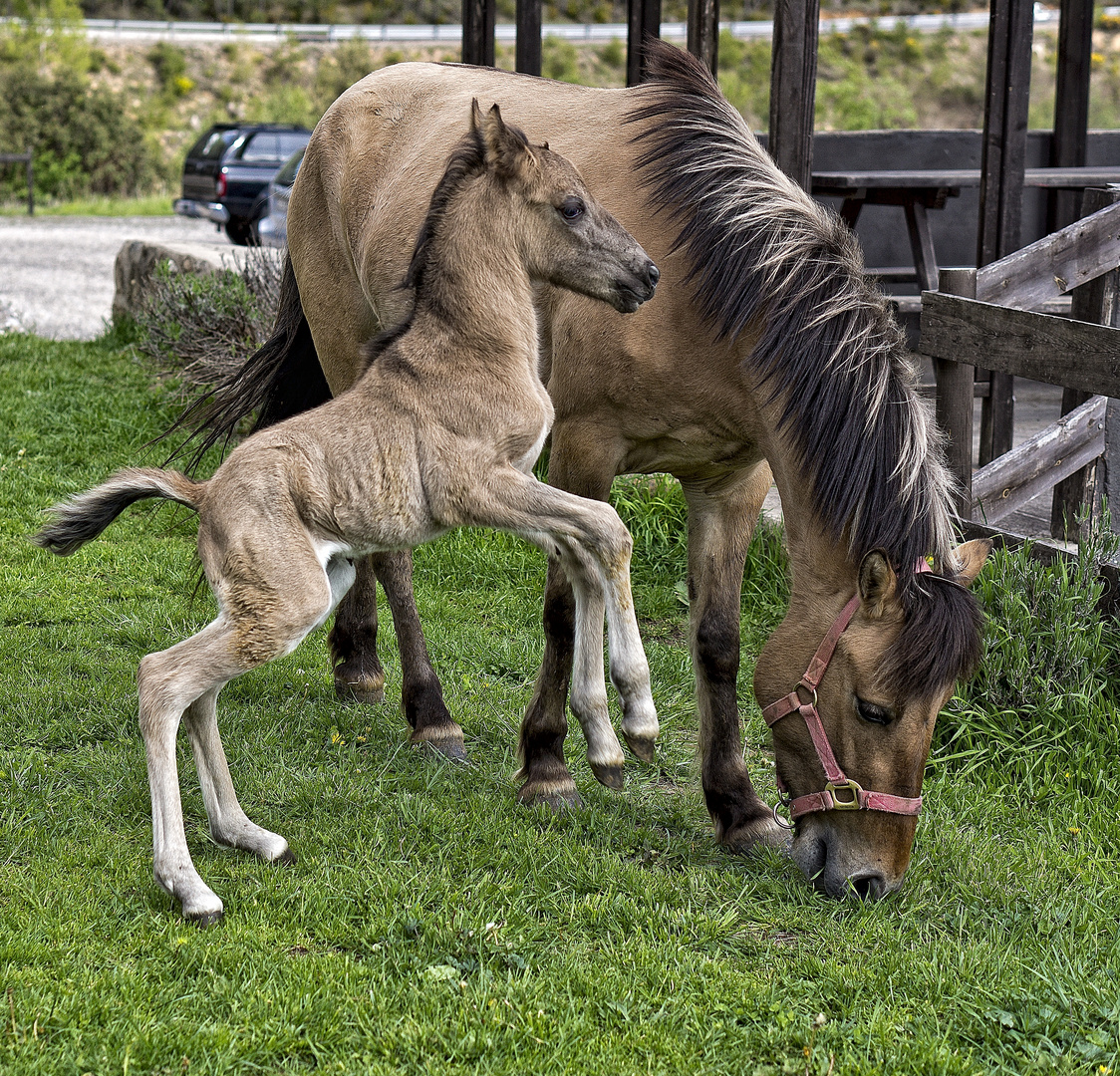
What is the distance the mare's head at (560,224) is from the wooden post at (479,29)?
6157 millimetres

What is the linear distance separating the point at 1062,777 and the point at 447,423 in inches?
104

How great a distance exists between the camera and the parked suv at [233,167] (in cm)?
2386

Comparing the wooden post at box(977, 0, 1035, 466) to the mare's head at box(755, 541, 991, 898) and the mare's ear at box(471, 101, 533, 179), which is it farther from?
the mare's ear at box(471, 101, 533, 179)

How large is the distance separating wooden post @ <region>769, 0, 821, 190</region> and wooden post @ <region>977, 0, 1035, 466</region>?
5.29 feet

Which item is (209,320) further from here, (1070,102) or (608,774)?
(1070,102)

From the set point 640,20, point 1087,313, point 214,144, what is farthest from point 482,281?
point 214,144

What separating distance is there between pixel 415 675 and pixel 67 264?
16168 millimetres

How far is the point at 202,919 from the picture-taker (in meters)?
3.14

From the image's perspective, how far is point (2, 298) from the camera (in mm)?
14656

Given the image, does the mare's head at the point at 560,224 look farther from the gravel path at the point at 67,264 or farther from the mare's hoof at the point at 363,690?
the gravel path at the point at 67,264

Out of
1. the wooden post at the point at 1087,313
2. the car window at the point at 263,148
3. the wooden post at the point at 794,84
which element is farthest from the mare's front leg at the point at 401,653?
the car window at the point at 263,148

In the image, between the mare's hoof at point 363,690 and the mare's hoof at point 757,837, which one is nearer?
the mare's hoof at point 757,837

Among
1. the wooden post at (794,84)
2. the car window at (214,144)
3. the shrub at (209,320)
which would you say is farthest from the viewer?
the car window at (214,144)

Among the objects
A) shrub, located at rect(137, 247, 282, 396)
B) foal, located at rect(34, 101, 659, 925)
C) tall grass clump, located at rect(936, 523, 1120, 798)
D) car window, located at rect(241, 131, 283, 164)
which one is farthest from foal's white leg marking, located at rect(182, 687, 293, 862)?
car window, located at rect(241, 131, 283, 164)
